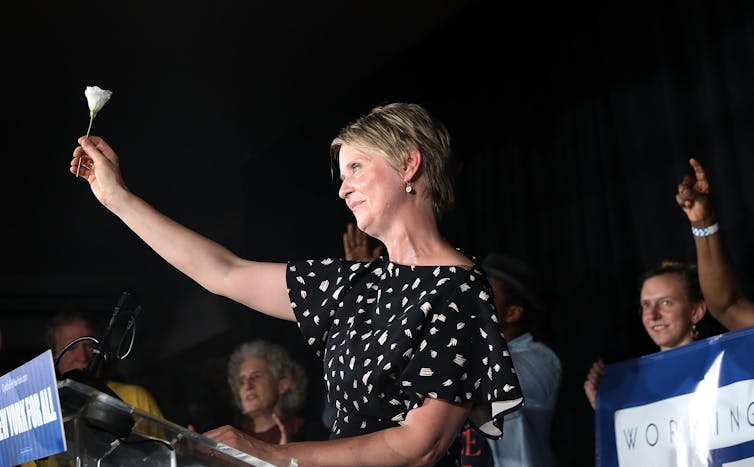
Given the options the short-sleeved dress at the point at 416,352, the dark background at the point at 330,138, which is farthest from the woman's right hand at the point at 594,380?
the short-sleeved dress at the point at 416,352

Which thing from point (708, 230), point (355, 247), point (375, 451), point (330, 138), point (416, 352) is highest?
point (330, 138)

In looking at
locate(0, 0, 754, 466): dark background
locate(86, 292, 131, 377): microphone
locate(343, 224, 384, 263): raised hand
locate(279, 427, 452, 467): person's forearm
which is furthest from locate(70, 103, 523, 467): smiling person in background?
locate(0, 0, 754, 466): dark background

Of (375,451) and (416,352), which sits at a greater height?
(416,352)

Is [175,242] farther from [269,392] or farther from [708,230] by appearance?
[269,392]

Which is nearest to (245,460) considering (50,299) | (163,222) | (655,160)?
(163,222)

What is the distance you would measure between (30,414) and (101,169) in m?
0.63

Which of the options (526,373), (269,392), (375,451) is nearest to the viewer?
(375,451)

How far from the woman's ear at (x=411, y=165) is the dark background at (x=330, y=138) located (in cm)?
182

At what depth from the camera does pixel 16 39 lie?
505cm

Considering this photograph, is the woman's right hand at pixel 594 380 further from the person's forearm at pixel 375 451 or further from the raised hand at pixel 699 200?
the person's forearm at pixel 375 451

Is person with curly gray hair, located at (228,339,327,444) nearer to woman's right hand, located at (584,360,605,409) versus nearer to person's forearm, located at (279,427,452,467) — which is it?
woman's right hand, located at (584,360,605,409)

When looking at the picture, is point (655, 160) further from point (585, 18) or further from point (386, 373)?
point (386, 373)

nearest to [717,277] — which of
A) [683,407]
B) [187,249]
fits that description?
[683,407]

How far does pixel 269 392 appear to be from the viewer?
397 cm
